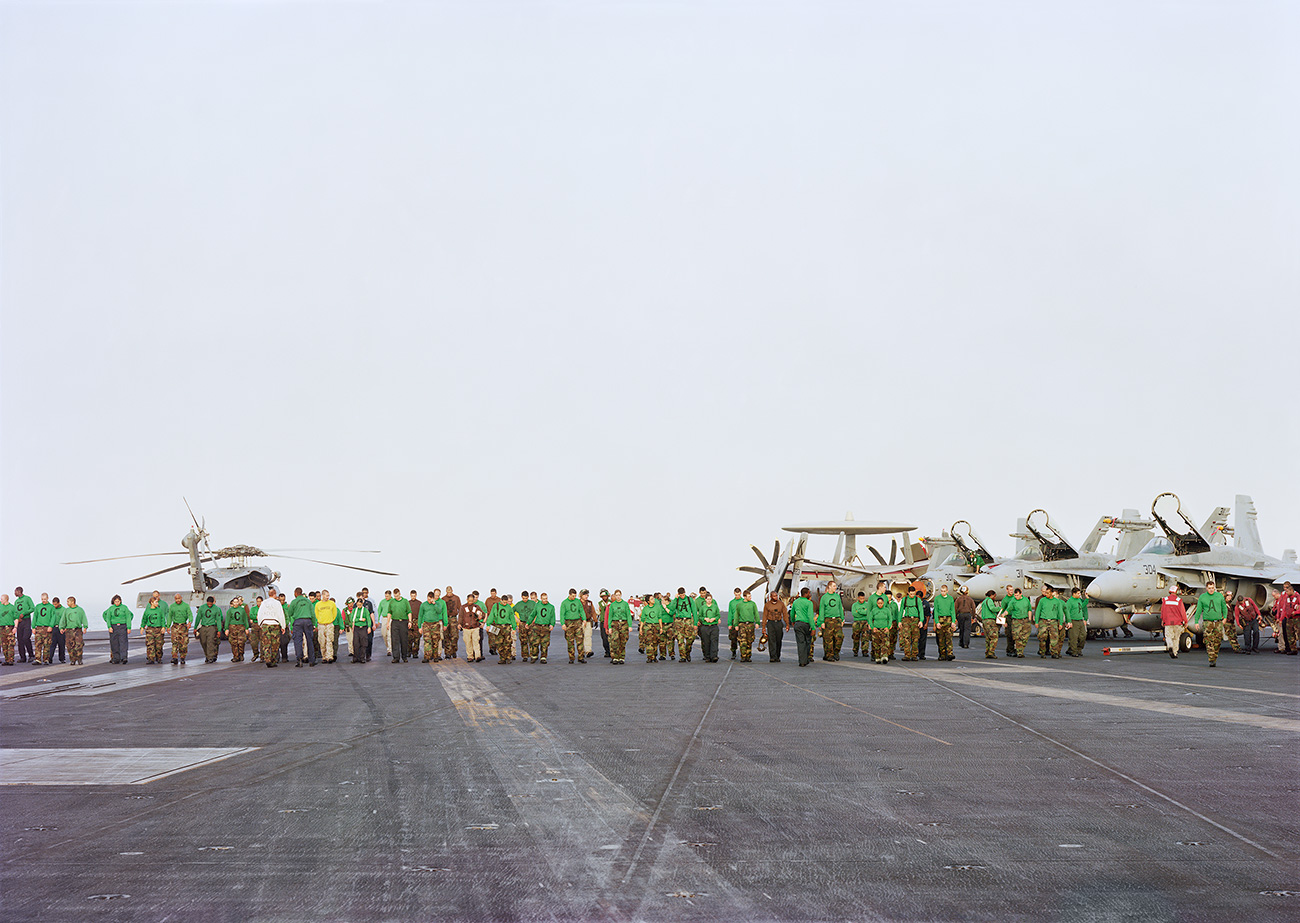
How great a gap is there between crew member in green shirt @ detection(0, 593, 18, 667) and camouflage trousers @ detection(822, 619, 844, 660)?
2080cm

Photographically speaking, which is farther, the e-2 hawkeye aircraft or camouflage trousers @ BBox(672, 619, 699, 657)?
the e-2 hawkeye aircraft

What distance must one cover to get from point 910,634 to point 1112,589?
7532mm

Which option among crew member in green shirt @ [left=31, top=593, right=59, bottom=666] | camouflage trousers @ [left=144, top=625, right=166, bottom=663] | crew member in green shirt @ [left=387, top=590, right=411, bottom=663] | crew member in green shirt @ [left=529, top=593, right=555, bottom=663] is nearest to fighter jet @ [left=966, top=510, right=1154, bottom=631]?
crew member in green shirt @ [left=529, top=593, right=555, bottom=663]

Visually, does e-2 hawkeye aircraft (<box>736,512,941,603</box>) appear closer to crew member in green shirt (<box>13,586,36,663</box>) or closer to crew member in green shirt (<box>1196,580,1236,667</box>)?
crew member in green shirt (<box>1196,580,1236,667</box>)

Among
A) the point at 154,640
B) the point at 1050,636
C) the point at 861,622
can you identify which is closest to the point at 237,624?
the point at 154,640

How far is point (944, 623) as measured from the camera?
22.6 metres

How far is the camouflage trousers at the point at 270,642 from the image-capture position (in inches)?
867

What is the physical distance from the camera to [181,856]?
598 centimetres

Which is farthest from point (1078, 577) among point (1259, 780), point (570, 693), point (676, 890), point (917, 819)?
point (676, 890)

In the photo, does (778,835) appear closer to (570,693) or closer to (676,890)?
(676,890)

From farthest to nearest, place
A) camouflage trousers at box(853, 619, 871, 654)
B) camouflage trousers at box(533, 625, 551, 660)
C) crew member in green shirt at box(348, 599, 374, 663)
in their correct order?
camouflage trousers at box(533, 625, 551, 660)
crew member in green shirt at box(348, 599, 374, 663)
camouflage trousers at box(853, 619, 871, 654)

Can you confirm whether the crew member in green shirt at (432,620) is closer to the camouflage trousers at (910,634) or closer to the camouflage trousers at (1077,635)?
the camouflage trousers at (910,634)

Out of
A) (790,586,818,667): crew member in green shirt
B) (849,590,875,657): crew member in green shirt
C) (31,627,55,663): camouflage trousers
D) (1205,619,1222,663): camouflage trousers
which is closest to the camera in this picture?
(1205,619,1222,663): camouflage trousers

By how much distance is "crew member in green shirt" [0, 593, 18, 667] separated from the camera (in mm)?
24219
